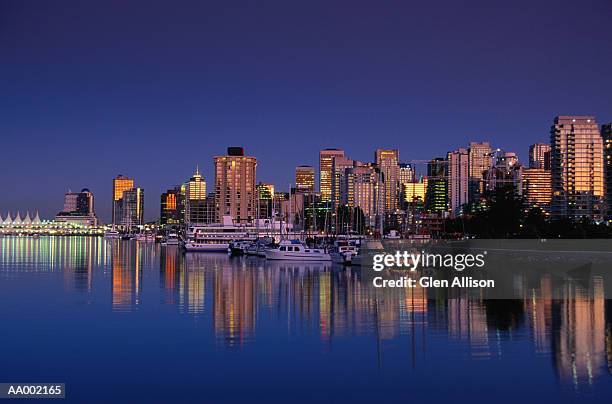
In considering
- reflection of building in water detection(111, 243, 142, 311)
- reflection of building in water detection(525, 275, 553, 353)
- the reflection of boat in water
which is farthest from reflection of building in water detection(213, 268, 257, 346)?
the reflection of boat in water

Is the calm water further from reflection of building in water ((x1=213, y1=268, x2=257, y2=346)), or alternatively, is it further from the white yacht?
the white yacht

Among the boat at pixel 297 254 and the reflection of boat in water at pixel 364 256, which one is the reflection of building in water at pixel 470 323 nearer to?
the reflection of boat in water at pixel 364 256

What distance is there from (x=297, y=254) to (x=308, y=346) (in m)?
54.9

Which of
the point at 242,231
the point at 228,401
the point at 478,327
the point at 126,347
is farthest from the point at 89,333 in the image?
the point at 242,231

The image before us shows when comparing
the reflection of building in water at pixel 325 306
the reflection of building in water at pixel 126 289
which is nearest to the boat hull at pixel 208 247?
the reflection of building in water at pixel 126 289

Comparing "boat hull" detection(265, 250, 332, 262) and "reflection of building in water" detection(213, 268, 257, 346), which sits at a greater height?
"boat hull" detection(265, 250, 332, 262)

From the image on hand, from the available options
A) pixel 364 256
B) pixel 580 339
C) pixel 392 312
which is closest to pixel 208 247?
pixel 364 256

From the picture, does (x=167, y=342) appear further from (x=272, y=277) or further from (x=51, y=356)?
(x=272, y=277)

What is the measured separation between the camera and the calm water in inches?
722

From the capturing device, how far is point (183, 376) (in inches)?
774

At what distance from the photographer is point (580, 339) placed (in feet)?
79.2

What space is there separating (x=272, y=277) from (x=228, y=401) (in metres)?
37.5

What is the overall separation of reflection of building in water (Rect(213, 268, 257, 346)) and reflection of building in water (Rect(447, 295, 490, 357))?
704cm

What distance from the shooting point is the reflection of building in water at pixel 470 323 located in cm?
2362
